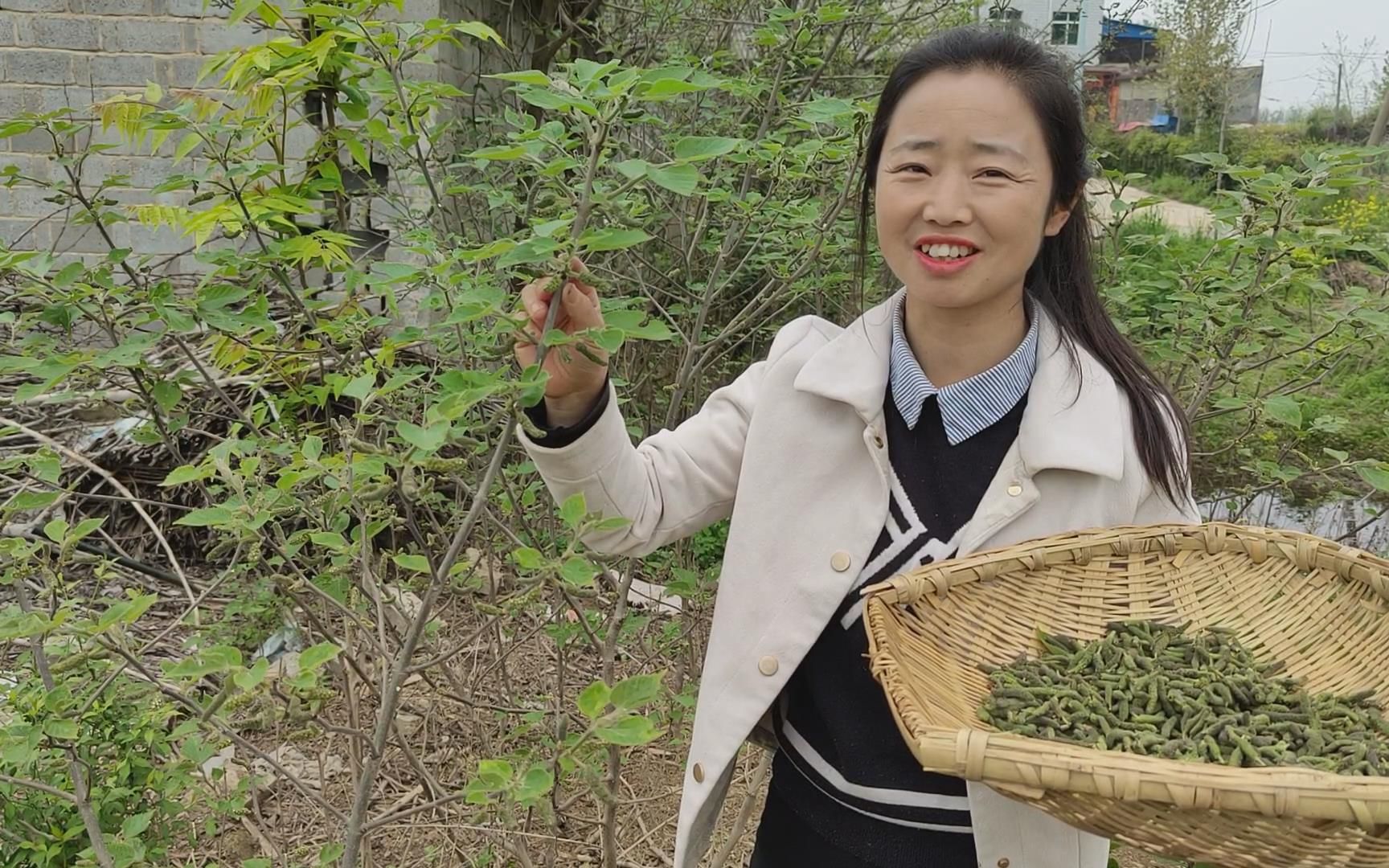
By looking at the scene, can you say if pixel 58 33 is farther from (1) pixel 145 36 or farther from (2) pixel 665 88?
(2) pixel 665 88

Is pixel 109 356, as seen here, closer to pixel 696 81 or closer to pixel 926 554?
pixel 696 81

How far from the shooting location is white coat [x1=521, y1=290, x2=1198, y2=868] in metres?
1.42

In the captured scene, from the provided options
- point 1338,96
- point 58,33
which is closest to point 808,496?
point 58,33

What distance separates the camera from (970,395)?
5.01ft

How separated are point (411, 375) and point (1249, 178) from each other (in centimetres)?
173

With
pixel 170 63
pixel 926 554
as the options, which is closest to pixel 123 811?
pixel 926 554

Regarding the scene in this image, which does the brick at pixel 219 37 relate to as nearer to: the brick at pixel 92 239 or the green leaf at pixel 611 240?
the brick at pixel 92 239

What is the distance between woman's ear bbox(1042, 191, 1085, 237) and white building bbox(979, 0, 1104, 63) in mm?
2362

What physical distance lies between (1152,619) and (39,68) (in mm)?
5797

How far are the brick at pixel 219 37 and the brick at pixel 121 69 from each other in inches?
10.7

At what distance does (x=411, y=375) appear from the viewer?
1.38 meters

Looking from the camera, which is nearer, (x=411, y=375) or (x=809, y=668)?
(x=411, y=375)

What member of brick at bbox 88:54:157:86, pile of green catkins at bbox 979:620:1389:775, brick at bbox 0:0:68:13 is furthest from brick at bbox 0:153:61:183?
pile of green catkins at bbox 979:620:1389:775

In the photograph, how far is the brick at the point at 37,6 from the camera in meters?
5.18
